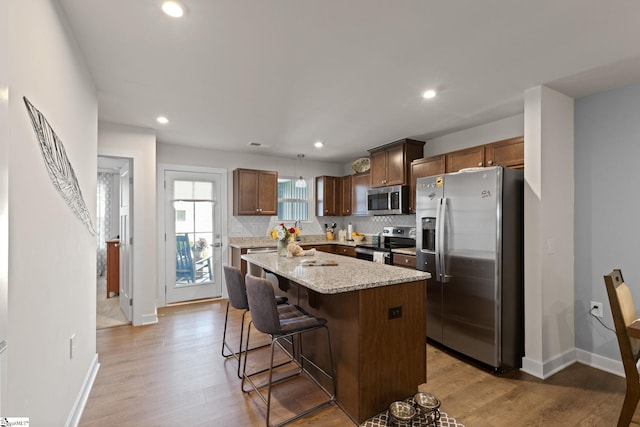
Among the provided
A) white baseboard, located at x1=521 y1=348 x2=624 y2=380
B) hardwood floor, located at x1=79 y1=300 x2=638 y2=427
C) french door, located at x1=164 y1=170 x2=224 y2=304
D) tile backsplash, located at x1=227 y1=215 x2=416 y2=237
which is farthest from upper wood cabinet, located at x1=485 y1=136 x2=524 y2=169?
french door, located at x1=164 y1=170 x2=224 y2=304

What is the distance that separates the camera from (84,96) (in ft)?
7.65

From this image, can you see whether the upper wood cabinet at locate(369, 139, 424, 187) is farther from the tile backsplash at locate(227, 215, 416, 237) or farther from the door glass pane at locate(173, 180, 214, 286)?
the door glass pane at locate(173, 180, 214, 286)

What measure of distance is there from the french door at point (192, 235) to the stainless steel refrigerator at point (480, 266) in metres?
3.54

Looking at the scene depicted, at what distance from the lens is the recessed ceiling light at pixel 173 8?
1.66 m

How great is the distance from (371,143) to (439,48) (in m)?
2.62

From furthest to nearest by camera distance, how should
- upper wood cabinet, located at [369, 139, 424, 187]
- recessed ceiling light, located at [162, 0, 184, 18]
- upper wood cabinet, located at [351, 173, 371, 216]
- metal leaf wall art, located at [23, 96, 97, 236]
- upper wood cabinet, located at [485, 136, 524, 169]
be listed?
1. upper wood cabinet, located at [351, 173, 371, 216]
2. upper wood cabinet, located at [369, 139, 424, 187]
3. upper wood cabinet, located at [485, 136, 524, 169]
4. recessed ceiling light, located at [162, 0, 184, 18]
5. metal leaf wall art, located at [23, 96, 97, 236]

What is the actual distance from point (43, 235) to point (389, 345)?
6.71ft

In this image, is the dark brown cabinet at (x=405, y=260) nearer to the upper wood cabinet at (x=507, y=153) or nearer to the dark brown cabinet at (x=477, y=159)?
the dark brown cabinet at (x=477, y=159)

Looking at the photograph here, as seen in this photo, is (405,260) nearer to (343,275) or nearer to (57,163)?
(343,275)

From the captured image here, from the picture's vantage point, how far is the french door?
15.8 feet

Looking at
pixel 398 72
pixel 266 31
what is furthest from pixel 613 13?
pixel 266 31

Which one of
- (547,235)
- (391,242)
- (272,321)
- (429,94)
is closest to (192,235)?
(391,242)

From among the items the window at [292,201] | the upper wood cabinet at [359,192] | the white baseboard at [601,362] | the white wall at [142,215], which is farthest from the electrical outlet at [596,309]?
the white wall at [142,215]

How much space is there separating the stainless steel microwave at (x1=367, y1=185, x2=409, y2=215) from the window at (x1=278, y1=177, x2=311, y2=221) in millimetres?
1431
